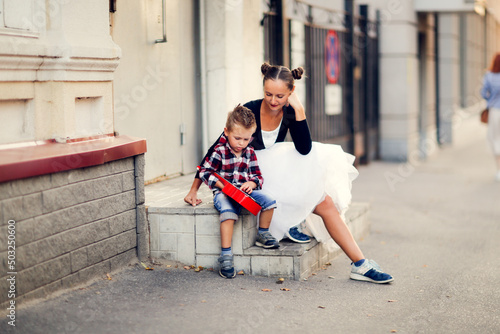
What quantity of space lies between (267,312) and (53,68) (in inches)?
82.9

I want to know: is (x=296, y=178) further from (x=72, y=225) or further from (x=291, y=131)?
(x=72, y=225)

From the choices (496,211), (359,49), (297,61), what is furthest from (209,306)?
(359,49)

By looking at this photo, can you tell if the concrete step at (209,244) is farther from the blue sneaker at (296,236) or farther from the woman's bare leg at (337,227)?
the woman's bare leg at (337,227)

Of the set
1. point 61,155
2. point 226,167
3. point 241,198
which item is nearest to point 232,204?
point 241,198

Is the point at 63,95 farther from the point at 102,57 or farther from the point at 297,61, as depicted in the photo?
the point at 297,61

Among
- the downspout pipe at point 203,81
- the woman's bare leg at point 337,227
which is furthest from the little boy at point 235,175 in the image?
the downspout pipe at point 203,81

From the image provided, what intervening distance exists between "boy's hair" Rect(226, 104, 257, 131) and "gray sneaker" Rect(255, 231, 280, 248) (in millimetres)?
822

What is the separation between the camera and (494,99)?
11086 millimetres

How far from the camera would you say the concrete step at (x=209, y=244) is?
16.5ft

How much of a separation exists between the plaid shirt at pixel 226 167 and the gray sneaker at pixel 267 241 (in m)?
0.37

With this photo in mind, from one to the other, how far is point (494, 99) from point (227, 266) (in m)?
7.64

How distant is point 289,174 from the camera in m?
5.19

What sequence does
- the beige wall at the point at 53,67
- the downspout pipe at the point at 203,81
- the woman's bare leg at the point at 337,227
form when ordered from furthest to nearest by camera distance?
the downspout pipe at the point at 203,81 < the woman's bare leg at the point at 337,227 < the beige wall at the point at 53,67

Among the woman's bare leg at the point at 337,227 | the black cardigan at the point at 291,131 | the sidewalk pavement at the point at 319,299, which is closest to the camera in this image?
the sidewalk pavement at the point at 319,299
